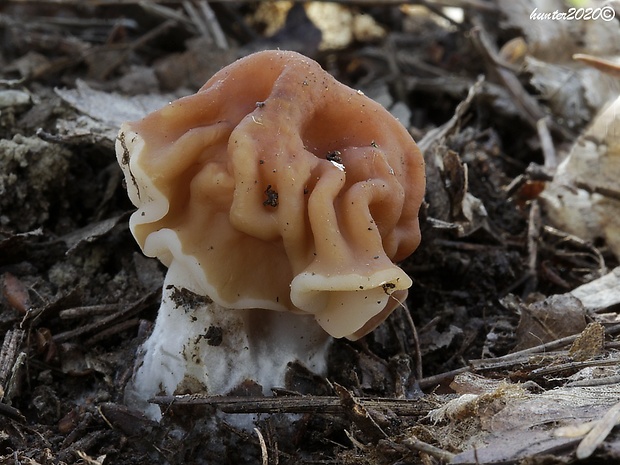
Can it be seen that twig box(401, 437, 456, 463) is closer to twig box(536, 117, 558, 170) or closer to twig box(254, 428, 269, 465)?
twig box(254, 428, 269, 465)

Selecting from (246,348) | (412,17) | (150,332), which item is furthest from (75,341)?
(412,17)

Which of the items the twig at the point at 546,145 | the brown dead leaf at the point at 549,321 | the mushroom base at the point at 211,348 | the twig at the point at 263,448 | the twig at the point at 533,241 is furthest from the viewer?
the twig at the point at 546,145

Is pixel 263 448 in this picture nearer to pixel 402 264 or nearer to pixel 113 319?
pixel 113 319

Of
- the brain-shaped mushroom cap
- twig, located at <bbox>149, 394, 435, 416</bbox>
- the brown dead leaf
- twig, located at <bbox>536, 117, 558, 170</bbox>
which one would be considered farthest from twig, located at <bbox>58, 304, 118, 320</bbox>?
twig, located at <bbox>536, 117, 558, 170</bbox>

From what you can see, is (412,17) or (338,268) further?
(412,17)

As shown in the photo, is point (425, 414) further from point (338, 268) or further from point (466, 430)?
point (338, 268)

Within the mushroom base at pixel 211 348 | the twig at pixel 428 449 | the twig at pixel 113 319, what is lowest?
the twig at pixel 113 319

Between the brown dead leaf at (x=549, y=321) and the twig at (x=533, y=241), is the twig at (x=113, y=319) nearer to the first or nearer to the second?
the brown dead leaf at (x=549, y=321)

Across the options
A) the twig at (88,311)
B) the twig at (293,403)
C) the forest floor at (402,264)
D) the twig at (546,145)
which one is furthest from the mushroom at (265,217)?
the twig at (546,145)
